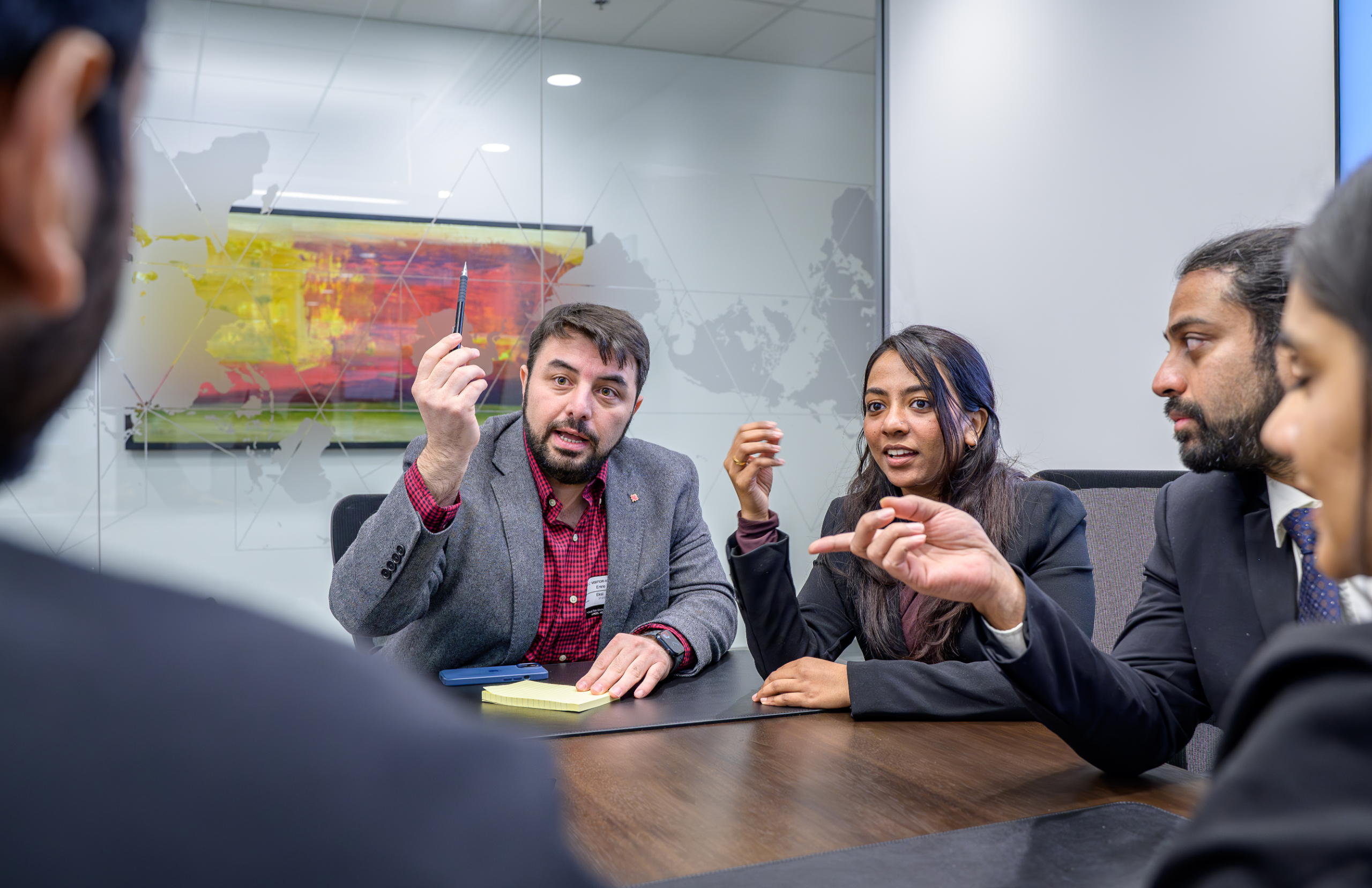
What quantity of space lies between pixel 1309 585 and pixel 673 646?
3.29 ft

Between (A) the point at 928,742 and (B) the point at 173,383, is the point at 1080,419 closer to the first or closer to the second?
(A) the point at 928,742

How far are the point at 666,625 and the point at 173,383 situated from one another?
2153 millimetres

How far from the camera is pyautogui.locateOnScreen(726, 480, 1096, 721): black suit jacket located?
1.46 meters

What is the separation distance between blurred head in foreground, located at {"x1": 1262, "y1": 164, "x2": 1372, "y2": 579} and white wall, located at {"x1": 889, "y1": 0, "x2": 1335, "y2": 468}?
2137 mm

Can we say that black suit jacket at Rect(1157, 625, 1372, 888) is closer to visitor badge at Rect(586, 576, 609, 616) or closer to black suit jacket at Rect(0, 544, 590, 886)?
black suit jacket at Rect(0, 544, 590, 886)

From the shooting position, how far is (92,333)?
0.35 metres

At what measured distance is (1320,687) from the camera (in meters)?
0.44

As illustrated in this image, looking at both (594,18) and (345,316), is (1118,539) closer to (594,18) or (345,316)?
(345,316)

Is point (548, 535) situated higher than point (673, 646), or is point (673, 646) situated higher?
point (548, 535)

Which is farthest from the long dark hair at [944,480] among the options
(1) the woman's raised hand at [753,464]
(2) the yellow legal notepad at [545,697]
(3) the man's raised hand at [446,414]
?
(3) the man's raised hand at [446,414]

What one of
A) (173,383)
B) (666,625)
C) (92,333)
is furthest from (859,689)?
(173,383)

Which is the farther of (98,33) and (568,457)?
(568,457)

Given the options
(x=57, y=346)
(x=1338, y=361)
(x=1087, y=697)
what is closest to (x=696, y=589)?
(x=1087, y=697)

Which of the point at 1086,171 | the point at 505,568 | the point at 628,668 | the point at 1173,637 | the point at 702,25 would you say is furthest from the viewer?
the point at 702,25
